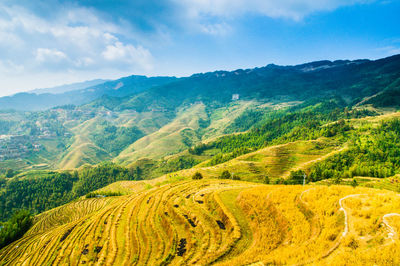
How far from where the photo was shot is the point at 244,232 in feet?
70.7

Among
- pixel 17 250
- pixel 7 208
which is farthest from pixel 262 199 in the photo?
pixel 7 208

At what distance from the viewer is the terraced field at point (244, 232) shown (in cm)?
1419

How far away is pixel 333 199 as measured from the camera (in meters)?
20.6

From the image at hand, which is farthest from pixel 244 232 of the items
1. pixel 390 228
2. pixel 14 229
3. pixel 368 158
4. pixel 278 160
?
pixel 368 158

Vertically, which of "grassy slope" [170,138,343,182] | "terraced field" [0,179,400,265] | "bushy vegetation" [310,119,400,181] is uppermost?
"terraced field" [0,179,400,265]

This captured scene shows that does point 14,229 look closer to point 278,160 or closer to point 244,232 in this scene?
point 244,232

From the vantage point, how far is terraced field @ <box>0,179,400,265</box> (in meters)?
14.2

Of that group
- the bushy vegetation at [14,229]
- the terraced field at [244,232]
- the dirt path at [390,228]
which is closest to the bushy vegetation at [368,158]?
the terraced field at [244,232]

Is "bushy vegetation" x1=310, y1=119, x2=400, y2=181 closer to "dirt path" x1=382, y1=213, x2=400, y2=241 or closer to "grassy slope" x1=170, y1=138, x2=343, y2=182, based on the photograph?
"grassy slope" x1=170, y1=138, x2=343, y2=182

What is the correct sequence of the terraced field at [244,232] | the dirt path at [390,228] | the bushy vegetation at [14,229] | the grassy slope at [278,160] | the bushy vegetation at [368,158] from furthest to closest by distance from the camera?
the grassy slope at [278,160]
the bushy vegetation at [368,158]
the bushy vegetation at [14,229]
the terraced field at [244,232]
the dirt path at [390,228]

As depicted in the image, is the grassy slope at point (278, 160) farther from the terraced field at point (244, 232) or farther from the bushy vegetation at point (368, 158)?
the terraced field at point (244, 232)

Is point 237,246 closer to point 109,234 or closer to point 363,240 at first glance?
point 363,240

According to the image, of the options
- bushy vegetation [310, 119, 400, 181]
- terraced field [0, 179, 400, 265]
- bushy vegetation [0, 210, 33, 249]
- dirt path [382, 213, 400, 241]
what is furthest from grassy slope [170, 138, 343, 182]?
dirt path [382, 213, 400, 241]

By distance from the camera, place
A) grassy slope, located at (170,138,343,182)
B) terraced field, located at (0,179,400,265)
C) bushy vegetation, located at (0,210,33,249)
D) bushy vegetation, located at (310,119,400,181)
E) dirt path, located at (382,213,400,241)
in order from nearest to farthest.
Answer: dirt path, located at (382,213,400,241) < terraced field, located at (0,179,400,265) < bushy vegetation, located at (0,210,33,249) < bushy vegetation, located at (310,119,400,181) < grassy slope, located at (170,138,343,182)
